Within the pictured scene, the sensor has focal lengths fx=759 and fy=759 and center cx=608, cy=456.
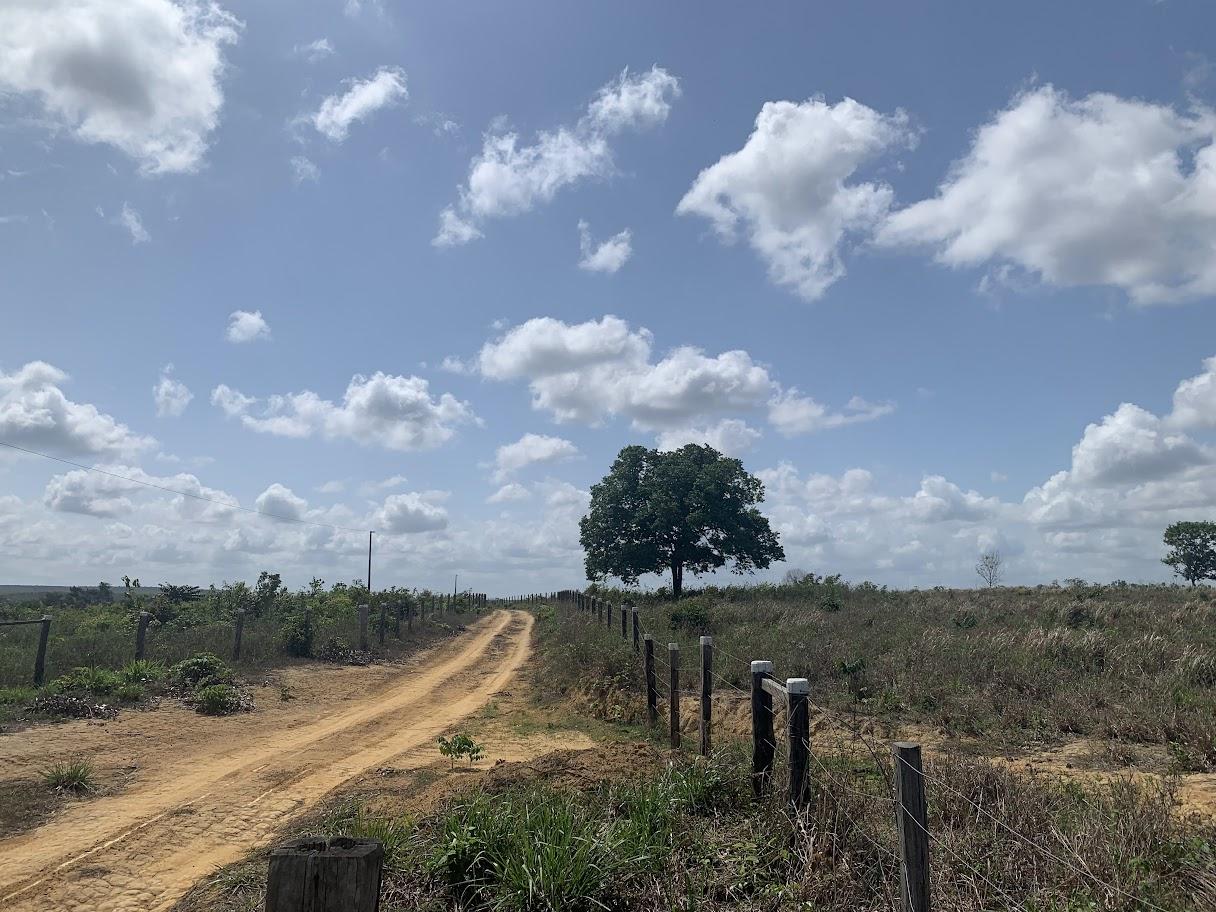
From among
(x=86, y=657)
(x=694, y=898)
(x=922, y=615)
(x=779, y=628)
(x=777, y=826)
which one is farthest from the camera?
(x=922, y=615)

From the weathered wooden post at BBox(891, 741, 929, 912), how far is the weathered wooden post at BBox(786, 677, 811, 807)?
1585 millimetres

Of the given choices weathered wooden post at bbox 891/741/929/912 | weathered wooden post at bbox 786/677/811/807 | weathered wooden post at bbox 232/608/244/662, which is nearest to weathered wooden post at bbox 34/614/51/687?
weathered wooden post at bbox 232/608/244/662

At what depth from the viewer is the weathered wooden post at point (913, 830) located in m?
3.91

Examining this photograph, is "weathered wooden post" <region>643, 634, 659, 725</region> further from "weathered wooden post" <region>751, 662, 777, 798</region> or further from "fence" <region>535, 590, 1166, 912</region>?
"weathered wooden post" <region>751, 662, 777, 798</region>

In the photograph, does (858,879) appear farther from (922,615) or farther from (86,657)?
(922,615)

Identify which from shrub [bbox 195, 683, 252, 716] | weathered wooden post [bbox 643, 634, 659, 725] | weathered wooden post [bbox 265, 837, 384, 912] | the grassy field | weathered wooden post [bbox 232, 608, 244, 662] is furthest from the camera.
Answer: weathered wooden post [bbox 232, 608, 244, 662]

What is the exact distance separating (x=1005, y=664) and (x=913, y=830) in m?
10.8

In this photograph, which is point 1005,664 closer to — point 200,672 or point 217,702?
point 217,702

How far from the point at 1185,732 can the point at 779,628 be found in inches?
433

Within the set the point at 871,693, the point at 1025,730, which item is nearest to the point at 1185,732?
the point at 1025,730

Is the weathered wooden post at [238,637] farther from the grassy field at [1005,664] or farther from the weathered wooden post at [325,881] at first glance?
the weathered wooden post at [325,881]

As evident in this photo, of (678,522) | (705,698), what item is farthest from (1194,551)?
(705,698)

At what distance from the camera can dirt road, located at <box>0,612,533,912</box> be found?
6453 millimetres

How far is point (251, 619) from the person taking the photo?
2589cm
